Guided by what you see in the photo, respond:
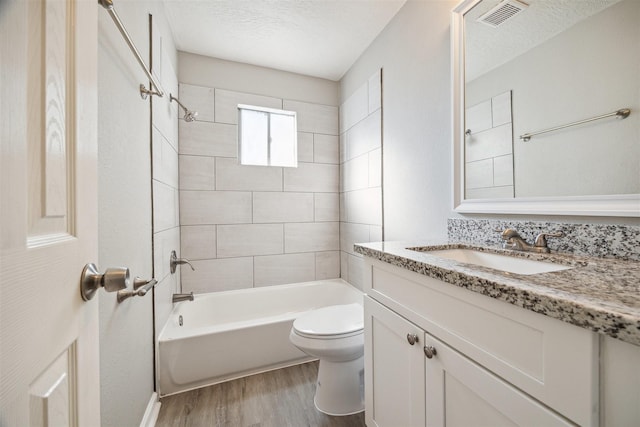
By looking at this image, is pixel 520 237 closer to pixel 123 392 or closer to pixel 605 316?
pixel 605 316

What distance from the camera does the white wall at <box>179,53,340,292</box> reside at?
2.29m

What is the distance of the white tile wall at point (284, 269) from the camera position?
250cm

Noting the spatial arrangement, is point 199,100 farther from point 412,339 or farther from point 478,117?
point 412,339

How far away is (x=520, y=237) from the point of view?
41.6 inches

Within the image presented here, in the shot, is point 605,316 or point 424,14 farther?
point 424,14

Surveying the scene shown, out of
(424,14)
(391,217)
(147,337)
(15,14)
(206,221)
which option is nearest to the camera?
(15,14)

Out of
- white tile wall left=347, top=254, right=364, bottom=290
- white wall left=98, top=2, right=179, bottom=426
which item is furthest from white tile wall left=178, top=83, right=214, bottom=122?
white tile wall left=347, top=254, right=364, bottom=290

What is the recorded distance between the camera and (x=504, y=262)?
1.04 meters

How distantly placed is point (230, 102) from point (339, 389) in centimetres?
236

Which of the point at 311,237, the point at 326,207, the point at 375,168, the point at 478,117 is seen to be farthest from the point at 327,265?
the point at 478,117

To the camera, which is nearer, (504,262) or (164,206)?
(504,262)

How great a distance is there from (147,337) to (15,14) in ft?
4.92

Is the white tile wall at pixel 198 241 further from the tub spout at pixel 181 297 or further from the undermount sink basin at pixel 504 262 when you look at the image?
the undermount sink basin at pixel 504 262

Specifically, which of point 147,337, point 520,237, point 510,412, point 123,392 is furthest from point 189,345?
point 520,237
